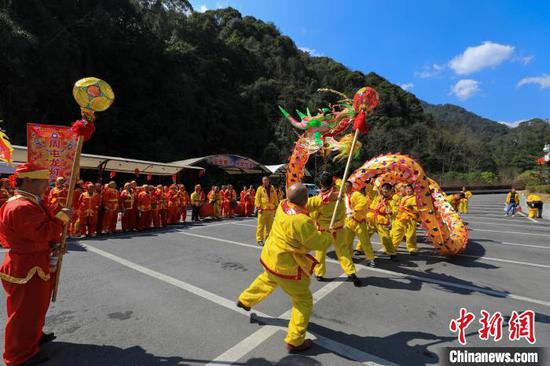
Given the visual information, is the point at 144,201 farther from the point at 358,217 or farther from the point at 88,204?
the point at 358,217

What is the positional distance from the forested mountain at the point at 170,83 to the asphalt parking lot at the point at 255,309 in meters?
17.6

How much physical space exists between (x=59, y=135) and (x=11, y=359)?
989 centimetres

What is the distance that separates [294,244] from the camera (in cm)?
335

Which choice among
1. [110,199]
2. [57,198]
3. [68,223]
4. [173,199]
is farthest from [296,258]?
[173,199]

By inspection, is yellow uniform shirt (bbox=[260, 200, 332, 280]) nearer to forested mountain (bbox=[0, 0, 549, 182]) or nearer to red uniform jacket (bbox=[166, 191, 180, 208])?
red uniform jacket (bbox=[166, 191, 180, 208])

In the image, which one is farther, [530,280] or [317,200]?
[530,280]

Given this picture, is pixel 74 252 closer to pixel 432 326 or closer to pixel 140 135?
pixel 432 326

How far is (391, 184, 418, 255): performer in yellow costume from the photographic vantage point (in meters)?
7.21

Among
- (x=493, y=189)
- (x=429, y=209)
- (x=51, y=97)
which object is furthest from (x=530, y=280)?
(x=493, y=189)

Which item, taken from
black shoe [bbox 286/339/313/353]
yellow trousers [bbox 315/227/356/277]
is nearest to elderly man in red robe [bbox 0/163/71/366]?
black shoe [bbox 286/339/313/353]

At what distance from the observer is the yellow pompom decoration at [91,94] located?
3.77 metres

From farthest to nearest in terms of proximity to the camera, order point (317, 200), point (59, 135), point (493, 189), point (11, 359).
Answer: point (493, 189)
point (59, 135)
point (317, 200)
point (11, 359)

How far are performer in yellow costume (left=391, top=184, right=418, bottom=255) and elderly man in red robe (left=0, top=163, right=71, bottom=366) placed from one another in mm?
6402

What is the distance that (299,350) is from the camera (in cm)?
316
